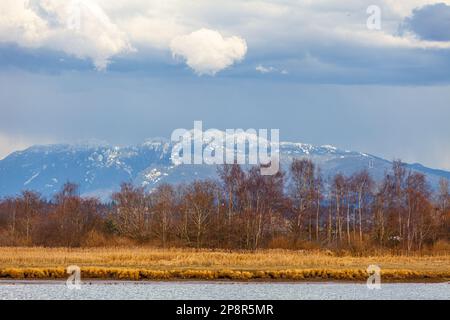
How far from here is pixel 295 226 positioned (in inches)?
3826

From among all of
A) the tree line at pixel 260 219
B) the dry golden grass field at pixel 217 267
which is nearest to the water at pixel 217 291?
the dry golden grass field at pixel 217 267

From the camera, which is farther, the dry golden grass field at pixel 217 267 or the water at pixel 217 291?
the dry golden grass field at pixel 217 267

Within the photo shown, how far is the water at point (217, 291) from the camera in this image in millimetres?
45375

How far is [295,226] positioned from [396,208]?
39.8 ft

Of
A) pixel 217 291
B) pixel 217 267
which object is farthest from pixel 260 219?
pixel 217 291

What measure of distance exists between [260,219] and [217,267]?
28.1 m

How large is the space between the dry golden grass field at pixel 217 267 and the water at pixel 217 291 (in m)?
2.99

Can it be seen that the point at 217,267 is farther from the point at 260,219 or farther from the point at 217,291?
the point at 260,219

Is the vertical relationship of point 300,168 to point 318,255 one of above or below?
above

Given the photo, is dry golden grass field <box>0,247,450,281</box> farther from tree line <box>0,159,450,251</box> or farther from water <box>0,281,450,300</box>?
tree line <box>0,159,450,251</box>

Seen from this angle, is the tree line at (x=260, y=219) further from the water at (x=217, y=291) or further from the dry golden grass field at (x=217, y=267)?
the water at (x=217, y=291)

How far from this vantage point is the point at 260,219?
87.5 meters
